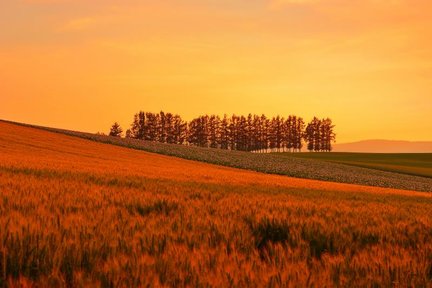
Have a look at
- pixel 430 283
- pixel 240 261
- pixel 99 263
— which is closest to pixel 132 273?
pixel 99 263

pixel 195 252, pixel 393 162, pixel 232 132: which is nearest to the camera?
pixel 195 252

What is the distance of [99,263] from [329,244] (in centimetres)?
234

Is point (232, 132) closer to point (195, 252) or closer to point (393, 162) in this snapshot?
point (393, 162)

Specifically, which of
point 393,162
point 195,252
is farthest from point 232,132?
point 195,252

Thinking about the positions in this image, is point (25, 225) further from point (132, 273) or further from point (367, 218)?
point (367, 218)

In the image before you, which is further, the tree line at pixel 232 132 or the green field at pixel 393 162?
the tree line at pixel 232 132

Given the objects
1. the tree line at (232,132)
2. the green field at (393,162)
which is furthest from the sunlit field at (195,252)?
the tree line at (232,132)

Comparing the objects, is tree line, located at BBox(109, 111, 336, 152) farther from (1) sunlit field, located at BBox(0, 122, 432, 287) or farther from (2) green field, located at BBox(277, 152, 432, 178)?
(1) sunlit field, located at BBox(0, 122, 432, 287)

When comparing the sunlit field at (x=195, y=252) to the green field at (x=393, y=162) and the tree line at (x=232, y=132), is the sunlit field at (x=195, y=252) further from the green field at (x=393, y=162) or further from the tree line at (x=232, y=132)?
the tree line at (x=232, y=132)

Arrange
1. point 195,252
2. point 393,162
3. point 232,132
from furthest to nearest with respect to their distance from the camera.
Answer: point 232,132, point 393,162, point 195,252

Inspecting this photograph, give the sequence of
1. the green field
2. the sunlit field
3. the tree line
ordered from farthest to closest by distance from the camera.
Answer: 1. the tree line
2. the green field
3. the sunlit field

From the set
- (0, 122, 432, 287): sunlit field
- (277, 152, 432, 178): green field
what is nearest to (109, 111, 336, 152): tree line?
(277, 152, 432, 178): green field

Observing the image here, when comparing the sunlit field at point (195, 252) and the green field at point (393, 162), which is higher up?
the sunlit field at point (195, 252)

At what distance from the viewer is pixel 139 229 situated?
3965mm
